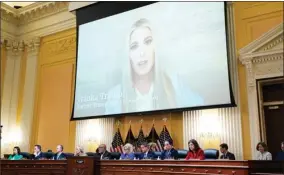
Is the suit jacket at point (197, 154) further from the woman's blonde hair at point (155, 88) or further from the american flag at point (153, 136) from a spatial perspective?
the american flag at point (153, 136)

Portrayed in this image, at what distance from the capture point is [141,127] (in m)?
8.33

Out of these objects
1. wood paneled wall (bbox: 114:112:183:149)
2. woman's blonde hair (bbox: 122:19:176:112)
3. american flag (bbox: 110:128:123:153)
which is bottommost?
american flag (bbox: 110:128:123:153)

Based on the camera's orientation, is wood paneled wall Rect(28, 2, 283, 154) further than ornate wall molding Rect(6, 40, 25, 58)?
No

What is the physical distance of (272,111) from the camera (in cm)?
700

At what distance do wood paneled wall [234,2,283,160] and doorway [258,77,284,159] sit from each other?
338 mm

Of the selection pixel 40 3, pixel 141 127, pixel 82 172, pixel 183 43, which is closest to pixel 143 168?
pixel 82 172

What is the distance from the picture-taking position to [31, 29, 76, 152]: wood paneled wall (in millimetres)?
9898

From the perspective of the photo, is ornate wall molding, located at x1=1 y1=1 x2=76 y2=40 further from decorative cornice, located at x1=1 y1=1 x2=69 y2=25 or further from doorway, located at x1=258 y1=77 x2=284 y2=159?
doorway, located at x1=258 y1=77 x2=284 y2=159

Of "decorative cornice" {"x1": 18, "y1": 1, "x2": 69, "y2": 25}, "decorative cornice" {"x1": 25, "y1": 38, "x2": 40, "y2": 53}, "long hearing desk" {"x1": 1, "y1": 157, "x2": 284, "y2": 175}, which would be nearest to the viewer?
"long hearing desk" {"x1": 1, "y1": 157, "x2": 284, "y2": 175}

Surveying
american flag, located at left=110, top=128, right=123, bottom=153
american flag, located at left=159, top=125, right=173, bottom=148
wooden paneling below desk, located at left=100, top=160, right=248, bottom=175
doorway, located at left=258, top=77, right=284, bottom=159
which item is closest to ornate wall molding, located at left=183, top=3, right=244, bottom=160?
american flag, located at left=159, top=125, right=173, bottom=148

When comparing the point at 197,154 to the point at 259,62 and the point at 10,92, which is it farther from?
the point at 10,92

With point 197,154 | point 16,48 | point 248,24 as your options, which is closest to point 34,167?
point 197,154

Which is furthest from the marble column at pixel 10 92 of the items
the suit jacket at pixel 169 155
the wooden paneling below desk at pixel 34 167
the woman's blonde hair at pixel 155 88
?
the suit jacket at pixel 169 155

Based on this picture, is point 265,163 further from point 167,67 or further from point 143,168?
point 167,67
